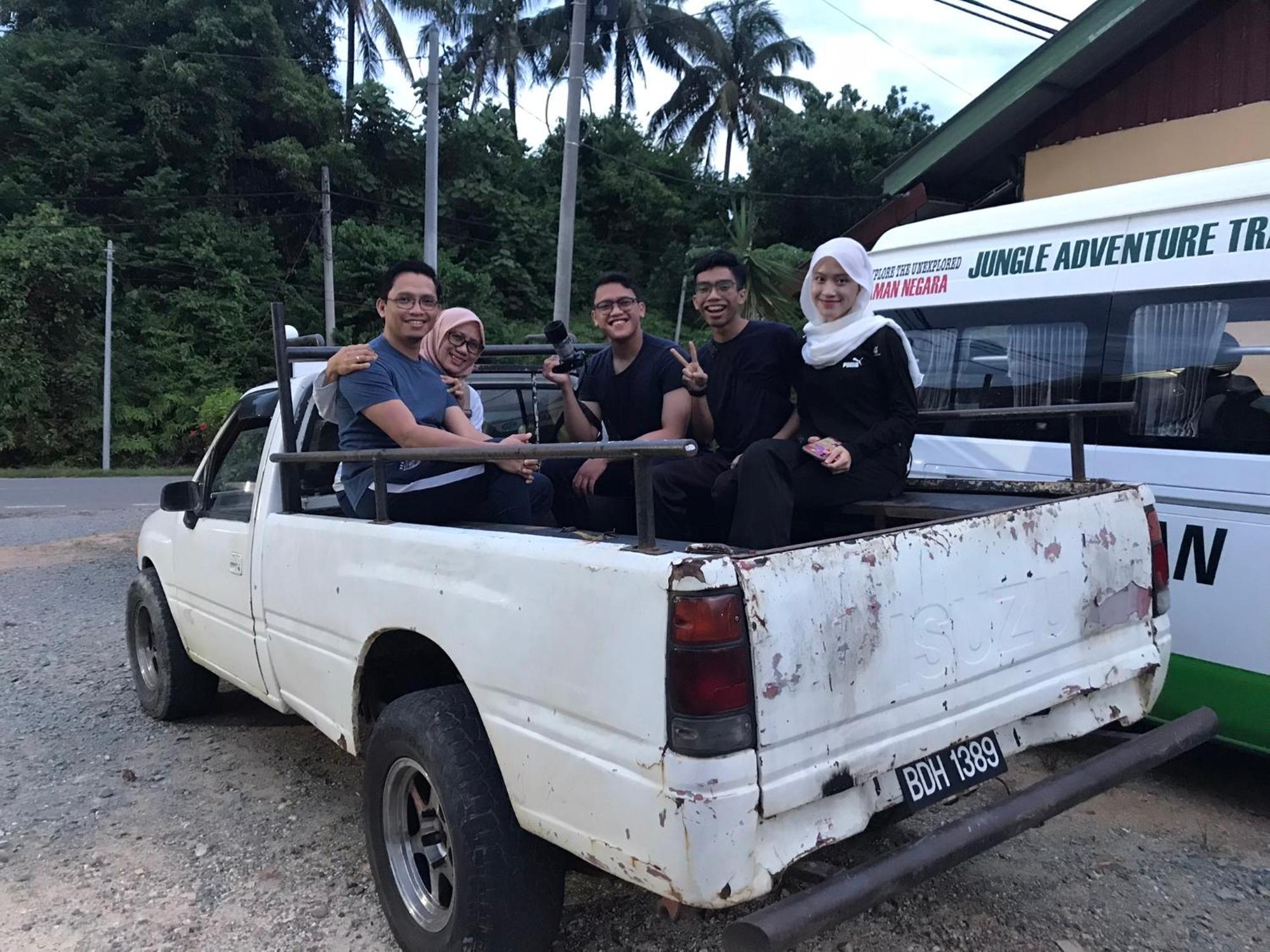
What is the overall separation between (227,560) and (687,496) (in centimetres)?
193

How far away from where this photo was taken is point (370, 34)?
2961 cm

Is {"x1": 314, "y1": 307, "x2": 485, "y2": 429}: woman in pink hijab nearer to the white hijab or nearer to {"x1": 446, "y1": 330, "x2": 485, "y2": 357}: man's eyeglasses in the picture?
{"x1": 446, "y1": 330, "x2": 485, "y2": 357}: man's eyeglasses

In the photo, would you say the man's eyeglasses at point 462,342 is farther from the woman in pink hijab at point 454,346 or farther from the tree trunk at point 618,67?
the tree trunk at point 618,67

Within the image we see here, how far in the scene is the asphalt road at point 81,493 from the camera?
14367 millimetres

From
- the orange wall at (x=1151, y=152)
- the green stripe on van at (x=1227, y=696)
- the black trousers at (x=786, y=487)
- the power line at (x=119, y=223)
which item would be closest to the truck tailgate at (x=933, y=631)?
the black trousers at (x=786, y=487)

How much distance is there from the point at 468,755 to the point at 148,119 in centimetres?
2618

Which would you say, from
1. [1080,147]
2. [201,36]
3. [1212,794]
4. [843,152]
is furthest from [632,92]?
[1212,794]

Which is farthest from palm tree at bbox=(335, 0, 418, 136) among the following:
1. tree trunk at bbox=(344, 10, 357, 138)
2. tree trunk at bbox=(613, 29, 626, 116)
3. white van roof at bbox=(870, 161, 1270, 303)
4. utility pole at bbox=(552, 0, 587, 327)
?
white van roof at bbox=(870, 161, 1270, 303)

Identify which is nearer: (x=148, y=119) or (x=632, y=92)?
(x=148, y=119)

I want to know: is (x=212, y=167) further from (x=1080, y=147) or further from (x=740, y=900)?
(x=740, y=900)

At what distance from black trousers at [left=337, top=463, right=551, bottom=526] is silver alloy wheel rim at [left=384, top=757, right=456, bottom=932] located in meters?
0.82

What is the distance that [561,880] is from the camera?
2.54 meters

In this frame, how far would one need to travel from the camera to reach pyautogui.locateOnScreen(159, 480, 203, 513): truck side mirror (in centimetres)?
433

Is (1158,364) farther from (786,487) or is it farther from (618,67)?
(618,67)
